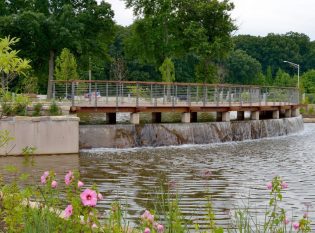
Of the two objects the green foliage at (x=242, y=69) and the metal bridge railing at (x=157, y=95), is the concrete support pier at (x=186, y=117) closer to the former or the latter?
the metal bridge railing at (x=157, y=95)

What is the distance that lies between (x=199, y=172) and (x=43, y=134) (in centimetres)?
738

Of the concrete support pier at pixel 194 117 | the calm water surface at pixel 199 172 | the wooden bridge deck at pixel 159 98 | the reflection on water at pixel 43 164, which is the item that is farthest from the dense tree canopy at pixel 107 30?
the reflection on water at pixel 43 164

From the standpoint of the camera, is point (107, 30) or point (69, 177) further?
point (107, 30)

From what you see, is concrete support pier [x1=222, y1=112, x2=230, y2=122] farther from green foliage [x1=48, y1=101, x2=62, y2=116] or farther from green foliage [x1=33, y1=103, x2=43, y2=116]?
green foliage [x1=33, y1=103, x2=43, y2=116]

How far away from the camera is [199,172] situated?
17109 mm

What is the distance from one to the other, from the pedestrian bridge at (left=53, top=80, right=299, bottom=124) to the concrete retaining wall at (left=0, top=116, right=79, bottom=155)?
2.42 m

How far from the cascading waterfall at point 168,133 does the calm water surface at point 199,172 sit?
38.2 inches

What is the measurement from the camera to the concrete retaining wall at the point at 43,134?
2122 cm

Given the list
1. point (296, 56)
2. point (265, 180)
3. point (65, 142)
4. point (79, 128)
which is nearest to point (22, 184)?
point (265, 180)

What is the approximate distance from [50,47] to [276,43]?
3317 inches

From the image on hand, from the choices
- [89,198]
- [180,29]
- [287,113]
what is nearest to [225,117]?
[287,113]

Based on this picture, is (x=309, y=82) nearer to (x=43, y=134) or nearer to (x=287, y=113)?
(x=287, y=113)

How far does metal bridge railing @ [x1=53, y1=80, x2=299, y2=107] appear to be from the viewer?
26.1 meters

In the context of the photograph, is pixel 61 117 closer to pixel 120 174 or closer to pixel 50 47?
pixel 120 174
